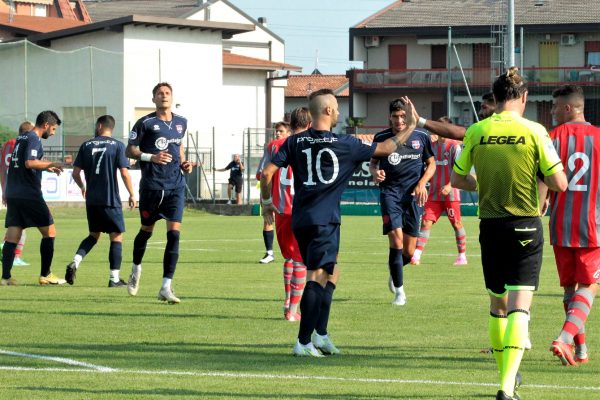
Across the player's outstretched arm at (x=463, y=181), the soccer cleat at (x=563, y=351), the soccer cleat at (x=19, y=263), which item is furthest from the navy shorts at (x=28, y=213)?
the soccer cleat at (x=563, y=351)

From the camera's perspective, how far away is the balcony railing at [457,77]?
6322 cm

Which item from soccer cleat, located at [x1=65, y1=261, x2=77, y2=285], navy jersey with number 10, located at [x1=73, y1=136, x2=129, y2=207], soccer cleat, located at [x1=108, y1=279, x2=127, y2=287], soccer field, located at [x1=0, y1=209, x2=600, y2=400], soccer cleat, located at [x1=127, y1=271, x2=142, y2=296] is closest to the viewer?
soccer field, located at [x1=0, y1=209, x2=600, y2=400]

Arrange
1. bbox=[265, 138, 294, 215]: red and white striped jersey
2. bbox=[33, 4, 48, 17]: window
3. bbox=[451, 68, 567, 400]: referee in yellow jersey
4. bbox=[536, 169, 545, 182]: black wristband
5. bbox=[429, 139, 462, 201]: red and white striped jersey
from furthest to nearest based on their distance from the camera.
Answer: bbox=[33, 4, 48, 17]: window < bbox=[429, 139, 462, 201]: red and white striped jersey < bbox=[265, 138, 294, 215]: red and white striped jersey < bbox=[536, 169, 545, 182]: black wristband < bbox=[451, 68, 567, 400]: referee in yellow jersey

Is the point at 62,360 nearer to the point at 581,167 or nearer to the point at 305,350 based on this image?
the point at 305,350

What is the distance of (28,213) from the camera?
51.8 ft

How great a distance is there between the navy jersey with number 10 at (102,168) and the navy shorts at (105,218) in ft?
0.22

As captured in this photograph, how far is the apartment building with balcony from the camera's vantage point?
63.8 meters

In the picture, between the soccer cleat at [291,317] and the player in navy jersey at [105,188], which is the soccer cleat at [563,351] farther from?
the player in navy jersey at [105,188]

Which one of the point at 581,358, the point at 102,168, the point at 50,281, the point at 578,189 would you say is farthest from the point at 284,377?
the point at 50,281

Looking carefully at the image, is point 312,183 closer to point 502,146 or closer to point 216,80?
point 502,146

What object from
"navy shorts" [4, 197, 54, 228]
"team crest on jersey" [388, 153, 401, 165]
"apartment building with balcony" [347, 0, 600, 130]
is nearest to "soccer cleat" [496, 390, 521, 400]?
"team crest on jersey" [388, 153, 401, 165]

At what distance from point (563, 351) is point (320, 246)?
6.71ft

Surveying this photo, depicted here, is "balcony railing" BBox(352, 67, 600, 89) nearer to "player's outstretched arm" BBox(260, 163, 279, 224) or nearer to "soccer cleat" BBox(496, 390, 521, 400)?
"player's outstretched arm" BBox(260, 163, 279, 224)

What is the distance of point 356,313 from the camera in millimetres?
12469
